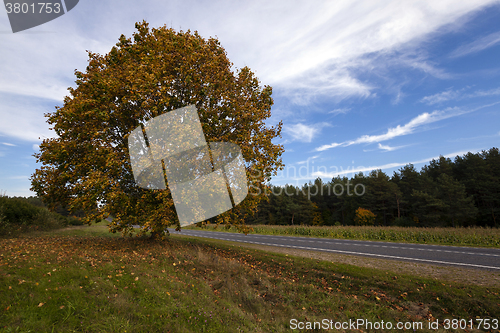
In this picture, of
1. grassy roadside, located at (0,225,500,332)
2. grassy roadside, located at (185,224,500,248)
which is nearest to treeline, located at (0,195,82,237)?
grassy roadside, located at (0,225,500,332)

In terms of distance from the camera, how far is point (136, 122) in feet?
34.9

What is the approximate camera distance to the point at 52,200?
38.8 ft

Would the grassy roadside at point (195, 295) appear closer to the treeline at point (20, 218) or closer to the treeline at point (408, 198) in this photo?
the treeline at point (20, 218)

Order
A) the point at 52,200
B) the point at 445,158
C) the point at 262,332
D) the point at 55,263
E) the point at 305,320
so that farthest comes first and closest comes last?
the point at 445,158
the point at 52,200
the point at 55,263
the point at 305,320
the point at 262,332

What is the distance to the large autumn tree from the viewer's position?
9203 mm

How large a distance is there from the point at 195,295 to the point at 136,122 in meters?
7.70

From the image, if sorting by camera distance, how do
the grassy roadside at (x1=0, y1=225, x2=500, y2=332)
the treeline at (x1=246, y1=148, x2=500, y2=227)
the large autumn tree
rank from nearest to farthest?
the grassy roadside at (x1=0, y1=225, x2=500, y2=332), the large autumn tree, the treeline at (x1=246, y1=148, x2=500, y2=227)

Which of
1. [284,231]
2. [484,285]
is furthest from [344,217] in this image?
[484,285]

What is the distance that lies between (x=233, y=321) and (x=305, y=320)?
1.96 meters

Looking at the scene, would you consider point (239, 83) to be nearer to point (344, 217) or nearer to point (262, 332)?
point (262, 332)

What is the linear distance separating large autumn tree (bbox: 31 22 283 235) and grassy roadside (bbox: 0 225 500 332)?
197 centimetres

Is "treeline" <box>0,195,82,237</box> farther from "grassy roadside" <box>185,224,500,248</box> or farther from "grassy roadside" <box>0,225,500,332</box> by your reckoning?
"grassy roadside" <box>185,224,500,248</box>

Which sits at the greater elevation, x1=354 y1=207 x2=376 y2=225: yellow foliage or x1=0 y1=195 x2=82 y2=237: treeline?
x1=0 y1=195 x2=82 y2=237: treeline

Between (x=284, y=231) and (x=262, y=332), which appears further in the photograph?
(x=284, y=231)
